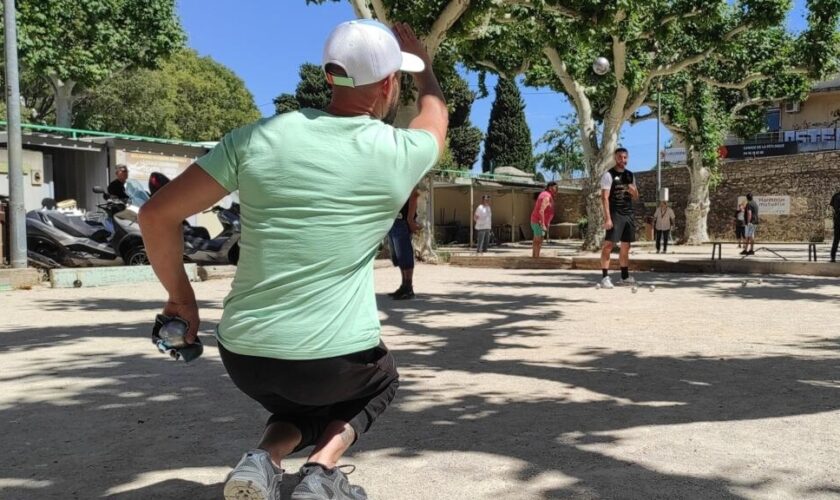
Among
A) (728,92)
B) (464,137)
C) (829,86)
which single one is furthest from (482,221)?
(829,86)

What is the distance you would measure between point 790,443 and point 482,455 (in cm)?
134

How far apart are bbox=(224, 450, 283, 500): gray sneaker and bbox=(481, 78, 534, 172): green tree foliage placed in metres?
52.2

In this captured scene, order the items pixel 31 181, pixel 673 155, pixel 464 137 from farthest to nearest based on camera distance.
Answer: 1. pixel 464 137
2. pixel 673 155
3. pixel 31 181

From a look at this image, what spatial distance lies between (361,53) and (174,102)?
39.5 meters


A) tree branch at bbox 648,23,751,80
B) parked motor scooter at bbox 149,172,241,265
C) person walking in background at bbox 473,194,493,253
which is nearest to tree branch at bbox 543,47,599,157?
tree branch at bbox 648,23,751,80

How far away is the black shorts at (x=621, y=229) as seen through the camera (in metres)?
9.69

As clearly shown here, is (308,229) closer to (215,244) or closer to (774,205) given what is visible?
(215,244)

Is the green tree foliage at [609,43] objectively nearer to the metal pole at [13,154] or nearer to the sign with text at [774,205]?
the metal pole at [13,154]

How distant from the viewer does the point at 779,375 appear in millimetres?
4422

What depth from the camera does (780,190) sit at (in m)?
31.5

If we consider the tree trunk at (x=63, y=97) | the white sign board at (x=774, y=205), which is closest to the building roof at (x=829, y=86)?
the white sign board at (x=774, y=205)

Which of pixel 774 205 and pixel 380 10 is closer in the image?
pixel 380 10

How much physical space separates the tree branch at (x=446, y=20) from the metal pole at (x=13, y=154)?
6.81 m

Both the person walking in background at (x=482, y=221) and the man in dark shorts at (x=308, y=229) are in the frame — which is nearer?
the man in dark shorts at (x=308, y=229)
